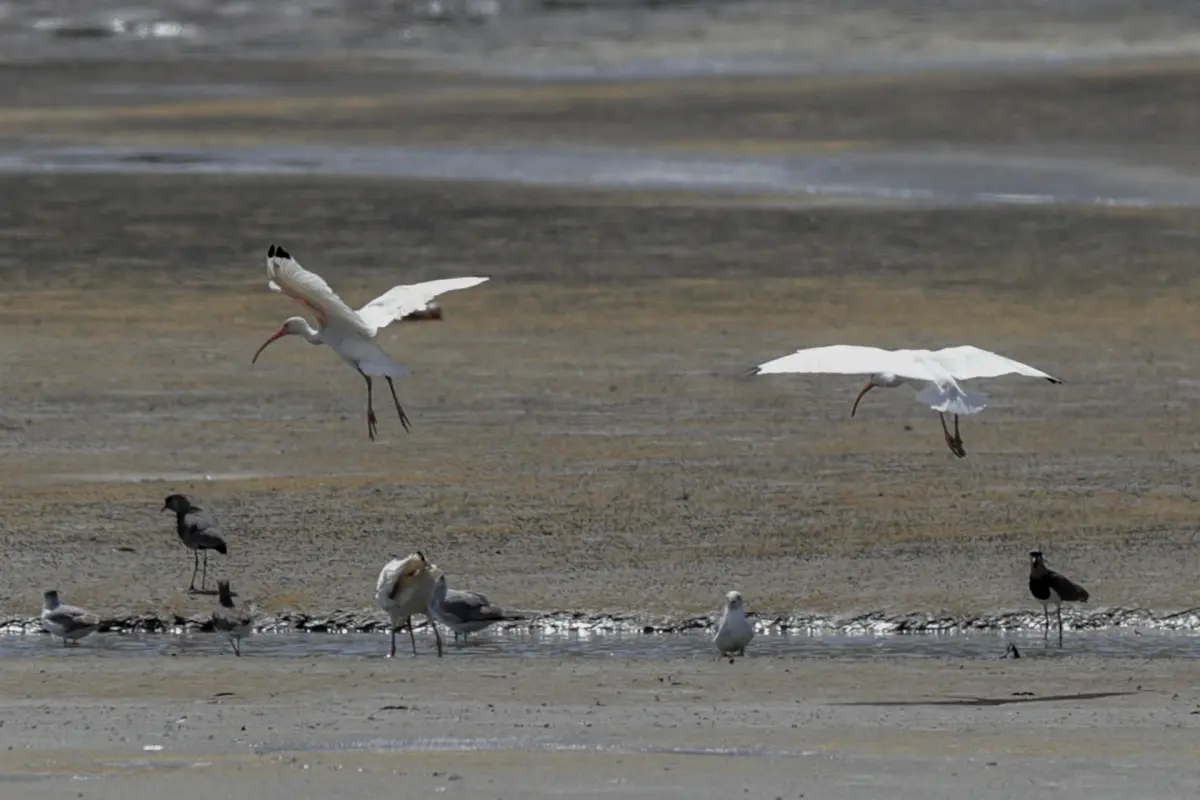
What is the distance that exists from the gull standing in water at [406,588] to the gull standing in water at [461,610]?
0.05 metres

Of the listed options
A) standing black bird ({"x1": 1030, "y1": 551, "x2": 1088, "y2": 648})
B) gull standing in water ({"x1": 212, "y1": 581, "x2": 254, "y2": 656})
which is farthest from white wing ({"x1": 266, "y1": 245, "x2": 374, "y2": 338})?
standing black bird ({"x1": 1030, "y1": 551, "x2": 1088, "y2": 648})

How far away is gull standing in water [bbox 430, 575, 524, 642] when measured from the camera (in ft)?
38.9

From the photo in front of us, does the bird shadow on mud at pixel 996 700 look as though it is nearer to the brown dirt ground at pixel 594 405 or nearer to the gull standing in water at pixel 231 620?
the brown dirt ground at pixel 594 405

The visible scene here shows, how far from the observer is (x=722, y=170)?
2816 cm

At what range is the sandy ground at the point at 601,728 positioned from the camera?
875 centimetres

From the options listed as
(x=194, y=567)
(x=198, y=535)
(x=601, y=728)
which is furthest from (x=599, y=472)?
(x=601, y=728)

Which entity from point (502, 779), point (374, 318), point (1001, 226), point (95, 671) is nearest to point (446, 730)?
point (502, 779)

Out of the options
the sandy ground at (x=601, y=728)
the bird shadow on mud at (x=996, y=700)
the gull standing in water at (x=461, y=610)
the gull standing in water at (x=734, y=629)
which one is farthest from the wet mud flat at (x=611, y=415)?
the bird shadow on mud at (x=996, y=700)

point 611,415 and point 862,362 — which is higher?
point 862,362

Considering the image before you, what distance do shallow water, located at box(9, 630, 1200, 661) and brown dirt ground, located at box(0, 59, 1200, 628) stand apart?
359mm

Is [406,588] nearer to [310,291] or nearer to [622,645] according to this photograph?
[622,645]

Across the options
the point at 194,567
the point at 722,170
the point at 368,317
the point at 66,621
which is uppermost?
the point at 722,170

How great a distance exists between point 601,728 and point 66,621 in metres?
3.28

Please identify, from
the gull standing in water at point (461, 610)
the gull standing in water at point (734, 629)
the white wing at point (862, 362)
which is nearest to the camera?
the gull standing in water at point (734, 629)
